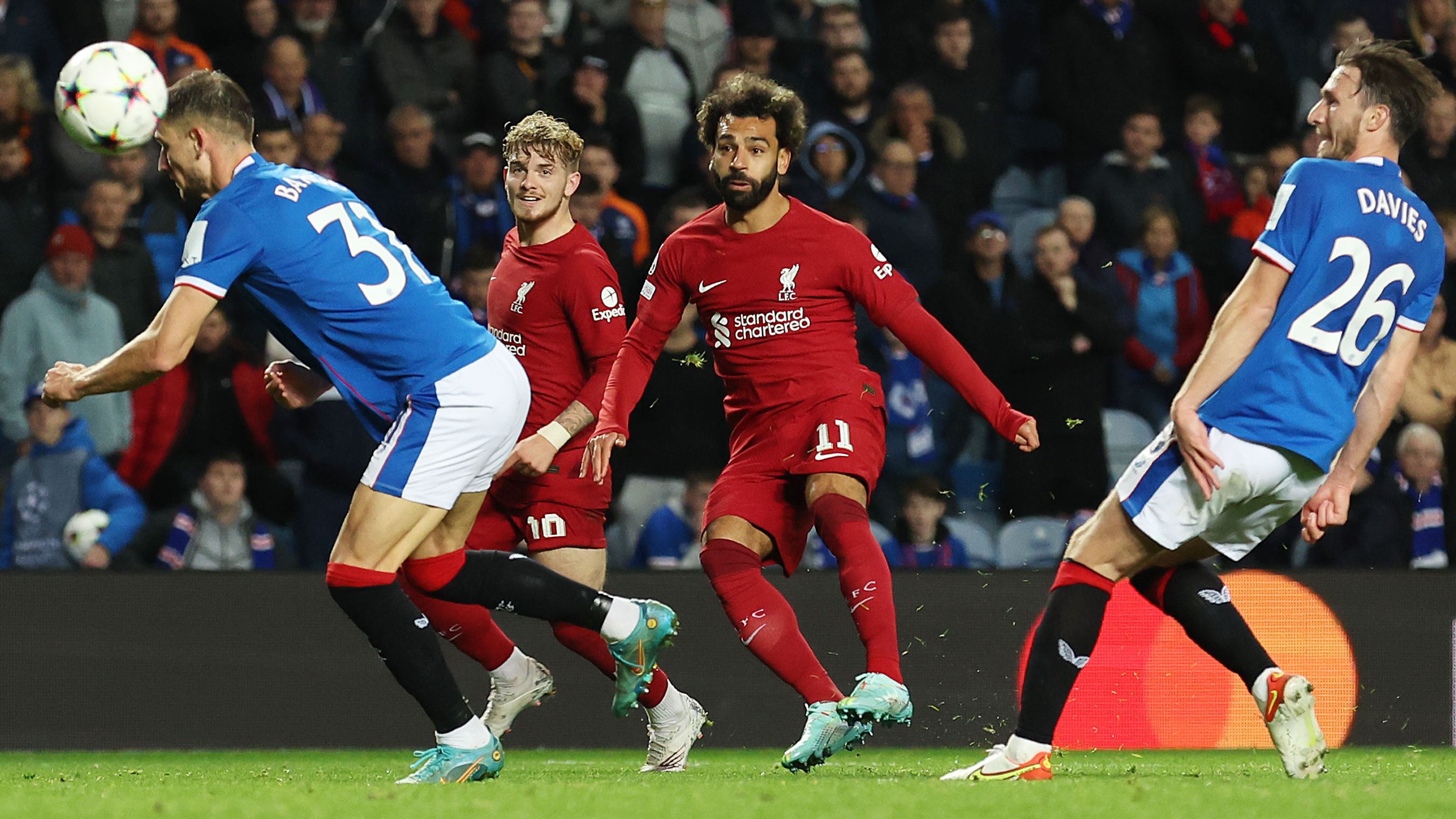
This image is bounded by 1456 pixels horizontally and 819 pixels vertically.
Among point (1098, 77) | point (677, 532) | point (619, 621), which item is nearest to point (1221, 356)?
point (619, 621)

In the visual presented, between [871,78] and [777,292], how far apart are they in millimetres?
4715

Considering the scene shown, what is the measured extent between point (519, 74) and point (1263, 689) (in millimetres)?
5852

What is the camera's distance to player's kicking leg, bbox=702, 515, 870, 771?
17.0 feet

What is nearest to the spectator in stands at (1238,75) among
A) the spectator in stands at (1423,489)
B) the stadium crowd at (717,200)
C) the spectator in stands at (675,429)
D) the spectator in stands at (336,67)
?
the stadium crowd at (717,200)

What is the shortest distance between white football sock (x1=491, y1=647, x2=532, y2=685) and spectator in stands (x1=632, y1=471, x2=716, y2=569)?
7.41ft

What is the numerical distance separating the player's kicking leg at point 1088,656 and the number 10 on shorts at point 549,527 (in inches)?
67.2

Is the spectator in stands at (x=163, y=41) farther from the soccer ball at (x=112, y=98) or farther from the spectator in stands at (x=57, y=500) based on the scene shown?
the soccer ball at (x=112, y=98)

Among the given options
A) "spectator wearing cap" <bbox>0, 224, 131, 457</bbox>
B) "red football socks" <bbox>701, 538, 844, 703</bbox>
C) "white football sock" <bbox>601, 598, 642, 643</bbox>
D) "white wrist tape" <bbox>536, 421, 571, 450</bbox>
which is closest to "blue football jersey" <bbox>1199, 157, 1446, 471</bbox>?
"red football socks" <bbox>701, 538, 844, 703</bbox>

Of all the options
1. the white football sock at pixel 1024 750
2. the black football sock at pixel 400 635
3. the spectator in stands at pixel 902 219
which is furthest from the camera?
the spectator in stands at pixel 902 219

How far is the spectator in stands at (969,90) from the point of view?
→ 9719mm

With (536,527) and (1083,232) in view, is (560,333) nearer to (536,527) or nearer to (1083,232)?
(536,527)

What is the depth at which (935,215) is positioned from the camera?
9.33 metres

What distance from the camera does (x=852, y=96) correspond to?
9555mm

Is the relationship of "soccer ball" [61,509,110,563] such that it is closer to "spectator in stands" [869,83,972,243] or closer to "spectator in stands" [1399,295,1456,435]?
"spectator in stands" [869,83,972,243]
